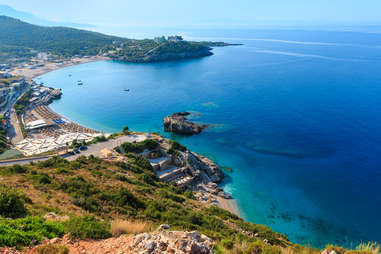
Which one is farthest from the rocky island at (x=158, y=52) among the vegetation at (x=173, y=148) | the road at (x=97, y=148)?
the vegetation at (x=173, y=148)

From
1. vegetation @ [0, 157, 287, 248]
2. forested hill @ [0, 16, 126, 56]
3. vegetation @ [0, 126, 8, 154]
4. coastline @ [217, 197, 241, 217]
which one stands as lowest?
coastline @ [217, 197, 241, 217]

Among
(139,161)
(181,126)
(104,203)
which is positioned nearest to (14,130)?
(139,161)

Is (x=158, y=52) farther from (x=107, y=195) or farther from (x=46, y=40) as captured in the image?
(x=107, y=195)

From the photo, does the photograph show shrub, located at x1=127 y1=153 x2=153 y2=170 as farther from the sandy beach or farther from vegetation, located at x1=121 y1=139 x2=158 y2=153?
the sandy beach

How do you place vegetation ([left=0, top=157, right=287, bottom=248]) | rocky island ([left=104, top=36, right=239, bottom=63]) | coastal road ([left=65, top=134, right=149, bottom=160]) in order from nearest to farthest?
1. vegetation ([left=0, top=157, right=287, bottom=248])
2. coastal road ([left=65, top=134, right=149, bottom=160])
3. rocky island ([left=104, top=36, right=239, bottom=63])

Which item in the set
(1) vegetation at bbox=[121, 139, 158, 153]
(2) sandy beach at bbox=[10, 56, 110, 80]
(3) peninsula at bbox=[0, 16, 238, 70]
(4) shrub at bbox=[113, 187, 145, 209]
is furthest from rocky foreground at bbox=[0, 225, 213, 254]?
(3) peninsula at bbox=[0, 16, 238, 70]

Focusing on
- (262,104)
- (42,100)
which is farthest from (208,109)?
(42,100)
